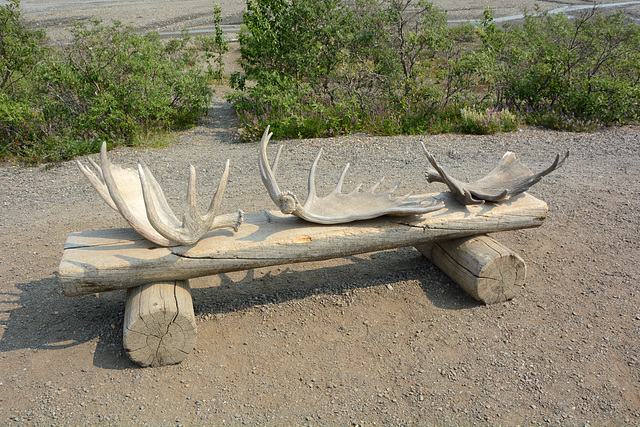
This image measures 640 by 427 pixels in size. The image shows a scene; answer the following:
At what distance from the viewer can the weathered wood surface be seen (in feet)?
10.2

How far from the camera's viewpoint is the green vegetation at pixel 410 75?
7.79 metres

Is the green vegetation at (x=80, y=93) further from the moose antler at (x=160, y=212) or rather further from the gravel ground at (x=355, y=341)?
the moose antler at (x=160, y=212)

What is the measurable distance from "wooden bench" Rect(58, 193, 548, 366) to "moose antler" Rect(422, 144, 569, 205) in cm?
8

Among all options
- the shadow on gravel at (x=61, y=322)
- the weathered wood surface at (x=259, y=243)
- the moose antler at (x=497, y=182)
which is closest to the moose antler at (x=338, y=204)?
the weathered wood surface at (x=259, y=243)

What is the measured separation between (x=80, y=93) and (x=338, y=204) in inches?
232

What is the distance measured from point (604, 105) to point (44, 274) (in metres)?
8.10

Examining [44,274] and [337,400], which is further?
[44,274]

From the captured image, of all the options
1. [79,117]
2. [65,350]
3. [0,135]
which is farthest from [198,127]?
[65,350]

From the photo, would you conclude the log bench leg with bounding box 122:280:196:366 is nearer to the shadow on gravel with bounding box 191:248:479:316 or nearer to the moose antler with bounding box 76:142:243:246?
the moose antler with bounding box 76:142:243:246

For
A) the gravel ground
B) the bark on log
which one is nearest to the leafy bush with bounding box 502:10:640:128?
the gravel ground

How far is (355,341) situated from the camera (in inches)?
139

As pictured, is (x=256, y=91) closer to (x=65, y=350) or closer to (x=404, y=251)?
(x=404, y=251)

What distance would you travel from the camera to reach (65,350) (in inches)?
134

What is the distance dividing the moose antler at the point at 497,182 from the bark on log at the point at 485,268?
35 centimetres
